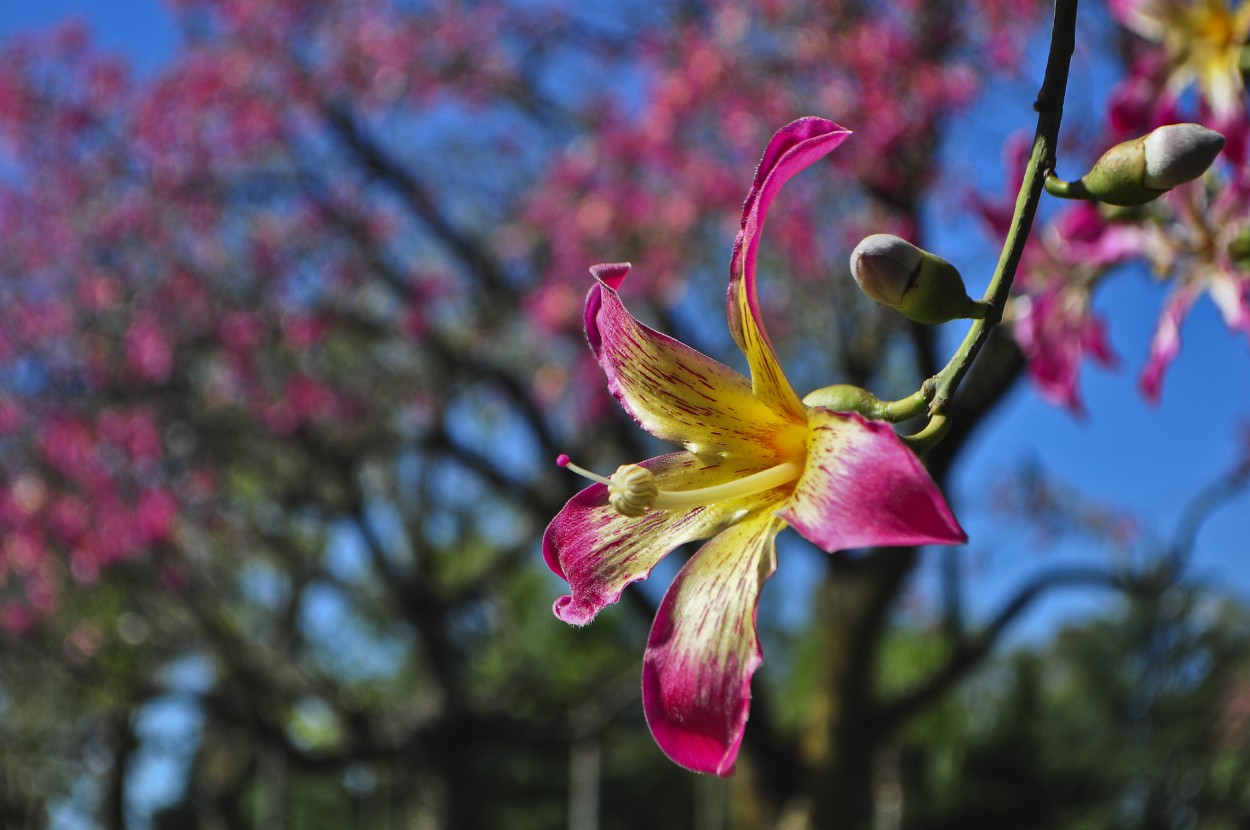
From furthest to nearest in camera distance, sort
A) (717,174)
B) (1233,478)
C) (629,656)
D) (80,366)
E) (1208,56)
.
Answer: (629,656) < (80,366) < (717,174) < (1233,478) < (1208,56)

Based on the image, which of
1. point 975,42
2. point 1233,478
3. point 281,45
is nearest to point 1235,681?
point 1233,478

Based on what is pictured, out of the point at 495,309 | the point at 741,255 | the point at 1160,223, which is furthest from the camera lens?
the point at 495,309

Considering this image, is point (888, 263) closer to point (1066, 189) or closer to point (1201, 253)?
point (1066, 189)

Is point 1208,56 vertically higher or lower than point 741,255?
higher

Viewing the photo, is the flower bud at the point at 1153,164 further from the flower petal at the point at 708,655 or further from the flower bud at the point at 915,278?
the flower petal at the point at 708,655

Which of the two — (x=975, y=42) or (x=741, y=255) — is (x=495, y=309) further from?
(x=741, y=255)

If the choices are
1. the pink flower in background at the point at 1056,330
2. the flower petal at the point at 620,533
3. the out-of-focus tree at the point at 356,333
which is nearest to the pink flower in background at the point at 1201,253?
the pink flower in background at the point at 1056,330
